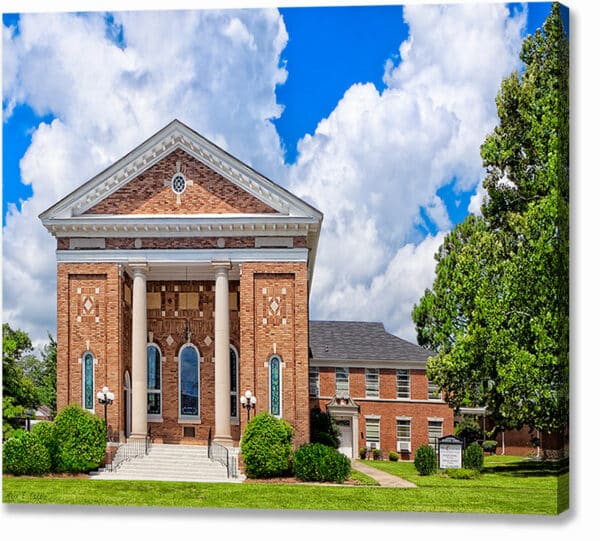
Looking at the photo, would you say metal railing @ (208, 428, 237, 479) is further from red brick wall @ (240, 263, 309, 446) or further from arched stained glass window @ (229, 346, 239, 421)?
arched stained glass window @ (229, 346, 239, 421)

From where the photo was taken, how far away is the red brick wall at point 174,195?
2816 cm

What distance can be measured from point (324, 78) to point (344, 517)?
9235 millimetres

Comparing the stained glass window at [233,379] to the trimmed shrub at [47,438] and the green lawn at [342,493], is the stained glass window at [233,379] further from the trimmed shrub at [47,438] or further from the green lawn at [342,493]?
the trimmed shrub at [47,438]

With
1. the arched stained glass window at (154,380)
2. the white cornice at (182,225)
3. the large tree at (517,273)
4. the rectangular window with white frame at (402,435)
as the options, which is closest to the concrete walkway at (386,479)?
the rectangular window with white frame at (402,435)

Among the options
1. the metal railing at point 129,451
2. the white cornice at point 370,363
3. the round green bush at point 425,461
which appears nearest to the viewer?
the round green bush at point 425,461

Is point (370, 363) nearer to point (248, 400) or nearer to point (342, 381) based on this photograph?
point (342, 381)

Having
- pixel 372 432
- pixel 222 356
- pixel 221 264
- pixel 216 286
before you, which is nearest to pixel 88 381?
pixel 222 356

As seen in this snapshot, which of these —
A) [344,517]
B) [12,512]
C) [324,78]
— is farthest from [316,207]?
[12,512]

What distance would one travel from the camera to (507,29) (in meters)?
22.8

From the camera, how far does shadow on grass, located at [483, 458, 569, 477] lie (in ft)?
71.7

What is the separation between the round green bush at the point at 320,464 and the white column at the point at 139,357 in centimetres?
451

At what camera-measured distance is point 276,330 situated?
28.0m

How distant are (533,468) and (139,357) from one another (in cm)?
1060

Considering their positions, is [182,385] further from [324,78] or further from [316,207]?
[324,78]
